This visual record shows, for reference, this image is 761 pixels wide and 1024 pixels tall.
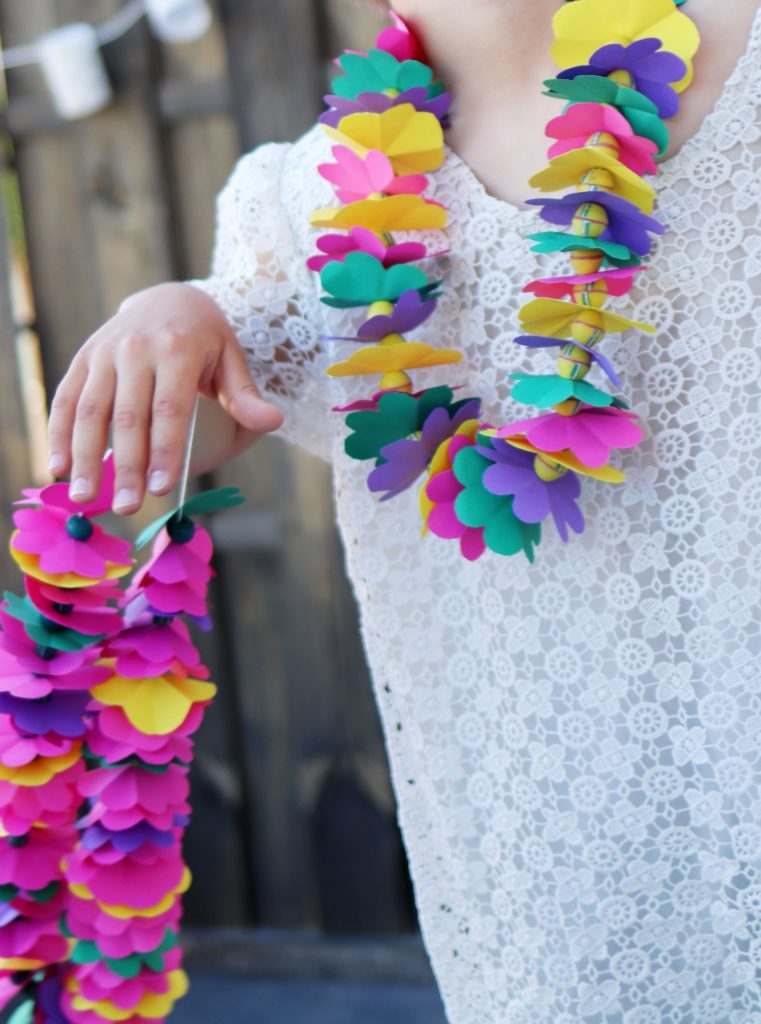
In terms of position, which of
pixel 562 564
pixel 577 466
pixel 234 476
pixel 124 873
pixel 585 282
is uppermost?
pixel 585 282

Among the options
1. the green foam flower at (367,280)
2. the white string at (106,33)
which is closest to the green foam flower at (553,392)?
the green foam flower at (367,280)

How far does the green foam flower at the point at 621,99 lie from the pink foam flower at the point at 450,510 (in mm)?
232

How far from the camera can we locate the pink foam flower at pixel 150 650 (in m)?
0.80

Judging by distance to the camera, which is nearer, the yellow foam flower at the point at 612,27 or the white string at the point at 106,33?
the yellow foam flower at the point at 612,27

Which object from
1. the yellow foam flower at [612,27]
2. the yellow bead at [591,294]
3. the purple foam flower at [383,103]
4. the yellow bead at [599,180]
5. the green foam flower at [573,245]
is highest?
the yellow foam flower at [612,27]

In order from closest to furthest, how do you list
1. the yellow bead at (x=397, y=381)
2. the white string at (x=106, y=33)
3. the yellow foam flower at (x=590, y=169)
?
1. the yellow foam flower at (x=590, y=169)
2. the yellow bead at (x=397, y=381)
3. the white string at (x=106, y=33)

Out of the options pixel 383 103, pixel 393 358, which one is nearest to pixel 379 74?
pixel 383 103

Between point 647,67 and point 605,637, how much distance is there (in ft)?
1.25

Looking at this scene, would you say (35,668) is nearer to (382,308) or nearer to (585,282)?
(382,308)

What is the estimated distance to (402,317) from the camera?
2.57 ft

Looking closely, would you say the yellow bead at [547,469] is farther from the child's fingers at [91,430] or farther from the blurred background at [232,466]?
the blurred background at [232,466]

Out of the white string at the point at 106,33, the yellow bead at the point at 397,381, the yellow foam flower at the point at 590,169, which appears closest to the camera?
the yellow foam flower at the point at 590,169

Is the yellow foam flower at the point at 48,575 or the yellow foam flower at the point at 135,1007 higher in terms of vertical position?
the yellow foam flower at the point at 48,575

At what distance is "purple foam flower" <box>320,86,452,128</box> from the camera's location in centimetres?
82
